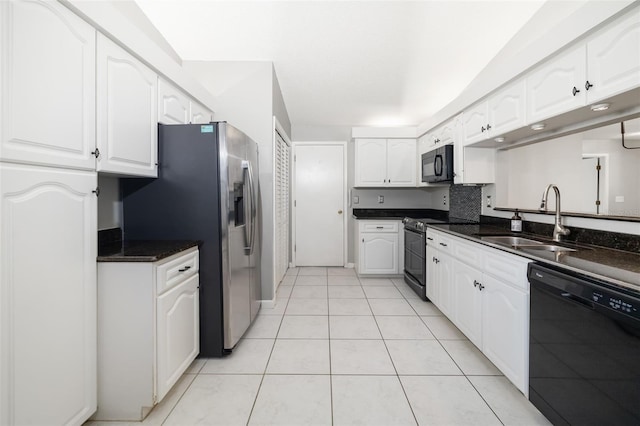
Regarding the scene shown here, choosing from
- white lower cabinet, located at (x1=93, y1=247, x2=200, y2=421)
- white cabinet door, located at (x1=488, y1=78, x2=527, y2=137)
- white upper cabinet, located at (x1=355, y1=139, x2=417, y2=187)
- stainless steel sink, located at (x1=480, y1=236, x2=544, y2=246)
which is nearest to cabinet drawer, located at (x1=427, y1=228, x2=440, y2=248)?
stainless steel sink, located at (x1=480, y1=236, x2=544, y2=246)

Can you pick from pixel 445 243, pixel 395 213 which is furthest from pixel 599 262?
pixel 395 213

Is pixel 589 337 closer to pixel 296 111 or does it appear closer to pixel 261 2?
pixel 261 2

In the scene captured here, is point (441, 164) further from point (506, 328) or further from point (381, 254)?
point (506, 328)

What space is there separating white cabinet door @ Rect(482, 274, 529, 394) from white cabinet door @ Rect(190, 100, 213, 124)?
257 centimetres

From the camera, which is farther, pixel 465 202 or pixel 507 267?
pixel 465 202

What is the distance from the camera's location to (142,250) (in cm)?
164

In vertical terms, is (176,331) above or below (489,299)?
below

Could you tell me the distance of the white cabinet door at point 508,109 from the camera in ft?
6.66

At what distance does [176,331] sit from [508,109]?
2.71 metres

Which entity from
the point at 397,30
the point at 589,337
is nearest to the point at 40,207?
the point at 589,337

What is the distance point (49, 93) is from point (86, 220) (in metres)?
0.55

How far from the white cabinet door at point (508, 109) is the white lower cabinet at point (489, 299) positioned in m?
0.92

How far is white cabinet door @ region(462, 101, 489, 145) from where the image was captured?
2490 mm

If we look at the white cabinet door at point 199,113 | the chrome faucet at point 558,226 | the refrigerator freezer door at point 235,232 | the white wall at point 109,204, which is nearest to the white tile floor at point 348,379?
the refrigerator freezer door at point 235,232
